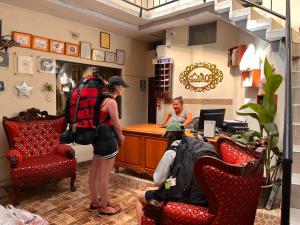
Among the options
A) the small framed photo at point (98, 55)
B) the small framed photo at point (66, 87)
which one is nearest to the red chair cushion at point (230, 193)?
the small framed photo at point (66, 87)

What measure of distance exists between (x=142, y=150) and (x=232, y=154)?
1.91 metres

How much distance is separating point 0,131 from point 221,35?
13.6 feet

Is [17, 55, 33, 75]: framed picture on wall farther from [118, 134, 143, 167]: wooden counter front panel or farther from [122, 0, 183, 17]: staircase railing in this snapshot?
[122, 0, 183, 17]: staircase railing

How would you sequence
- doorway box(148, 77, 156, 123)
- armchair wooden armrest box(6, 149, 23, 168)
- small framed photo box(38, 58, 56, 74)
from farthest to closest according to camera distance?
doorway box(148, 77, 156, 123) < small framed photo box(38, 58, 56, 74) < armchair wooden armrest box(6, 149, 23, 168)

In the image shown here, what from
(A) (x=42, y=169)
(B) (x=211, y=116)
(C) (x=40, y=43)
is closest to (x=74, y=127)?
(A) (x=42, y=169)

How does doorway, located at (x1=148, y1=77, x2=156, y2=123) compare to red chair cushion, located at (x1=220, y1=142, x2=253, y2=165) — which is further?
doorway, located at (x1=148, y1=77, x2=156, y2=123)

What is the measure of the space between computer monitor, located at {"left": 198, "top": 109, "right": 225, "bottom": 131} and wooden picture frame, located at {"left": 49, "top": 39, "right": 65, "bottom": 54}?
2786 millimetres

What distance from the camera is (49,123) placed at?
12.5 ft

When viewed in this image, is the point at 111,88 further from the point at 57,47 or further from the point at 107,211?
the point at 57,47

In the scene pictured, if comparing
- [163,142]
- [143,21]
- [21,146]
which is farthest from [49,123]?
[143,21]

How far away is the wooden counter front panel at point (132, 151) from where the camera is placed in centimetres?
374

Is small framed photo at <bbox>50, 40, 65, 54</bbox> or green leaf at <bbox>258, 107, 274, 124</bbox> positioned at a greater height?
small framed photo at <bbox>50, 40, 65, 54</bbox>

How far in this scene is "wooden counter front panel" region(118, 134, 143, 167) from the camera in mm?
3742

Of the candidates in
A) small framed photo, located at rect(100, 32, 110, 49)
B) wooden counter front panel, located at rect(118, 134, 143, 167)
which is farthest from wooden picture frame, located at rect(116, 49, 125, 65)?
wooden counter front panel, located at rect(118, 134, 143, 167)
